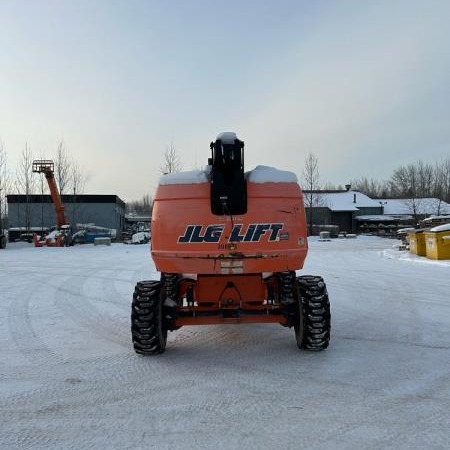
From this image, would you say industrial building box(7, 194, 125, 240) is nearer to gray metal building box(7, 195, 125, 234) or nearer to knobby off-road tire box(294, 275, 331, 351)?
Result: gray metal building box(7, 195, 125, 234)

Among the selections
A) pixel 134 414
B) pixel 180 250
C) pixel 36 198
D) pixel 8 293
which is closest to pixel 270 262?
pixel 180 250

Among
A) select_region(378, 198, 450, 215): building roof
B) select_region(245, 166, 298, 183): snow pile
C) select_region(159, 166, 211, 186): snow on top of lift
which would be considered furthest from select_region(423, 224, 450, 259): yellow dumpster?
A: select_region(378, 198, 450, 215): building roof

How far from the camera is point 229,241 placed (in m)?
4.67

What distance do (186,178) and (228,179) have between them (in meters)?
0.49

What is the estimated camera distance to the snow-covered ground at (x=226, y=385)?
308 centimetres

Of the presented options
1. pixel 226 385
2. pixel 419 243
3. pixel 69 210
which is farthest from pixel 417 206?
pixel 226 385

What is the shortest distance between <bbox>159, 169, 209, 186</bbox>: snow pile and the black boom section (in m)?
0.13

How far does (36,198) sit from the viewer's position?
4809 centimetres

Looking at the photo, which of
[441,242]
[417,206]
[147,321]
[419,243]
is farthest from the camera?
[417,206]

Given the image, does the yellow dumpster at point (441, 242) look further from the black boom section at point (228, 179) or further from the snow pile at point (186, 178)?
the snow pile at point (186, 178)

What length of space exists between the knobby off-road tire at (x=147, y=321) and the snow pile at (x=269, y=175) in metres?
1.74

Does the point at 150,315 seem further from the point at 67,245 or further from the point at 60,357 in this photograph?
the point at 67,245

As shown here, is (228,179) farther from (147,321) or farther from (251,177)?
(147,321)

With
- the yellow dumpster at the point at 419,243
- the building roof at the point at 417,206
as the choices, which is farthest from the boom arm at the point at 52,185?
the building roof at the point at 417,206
